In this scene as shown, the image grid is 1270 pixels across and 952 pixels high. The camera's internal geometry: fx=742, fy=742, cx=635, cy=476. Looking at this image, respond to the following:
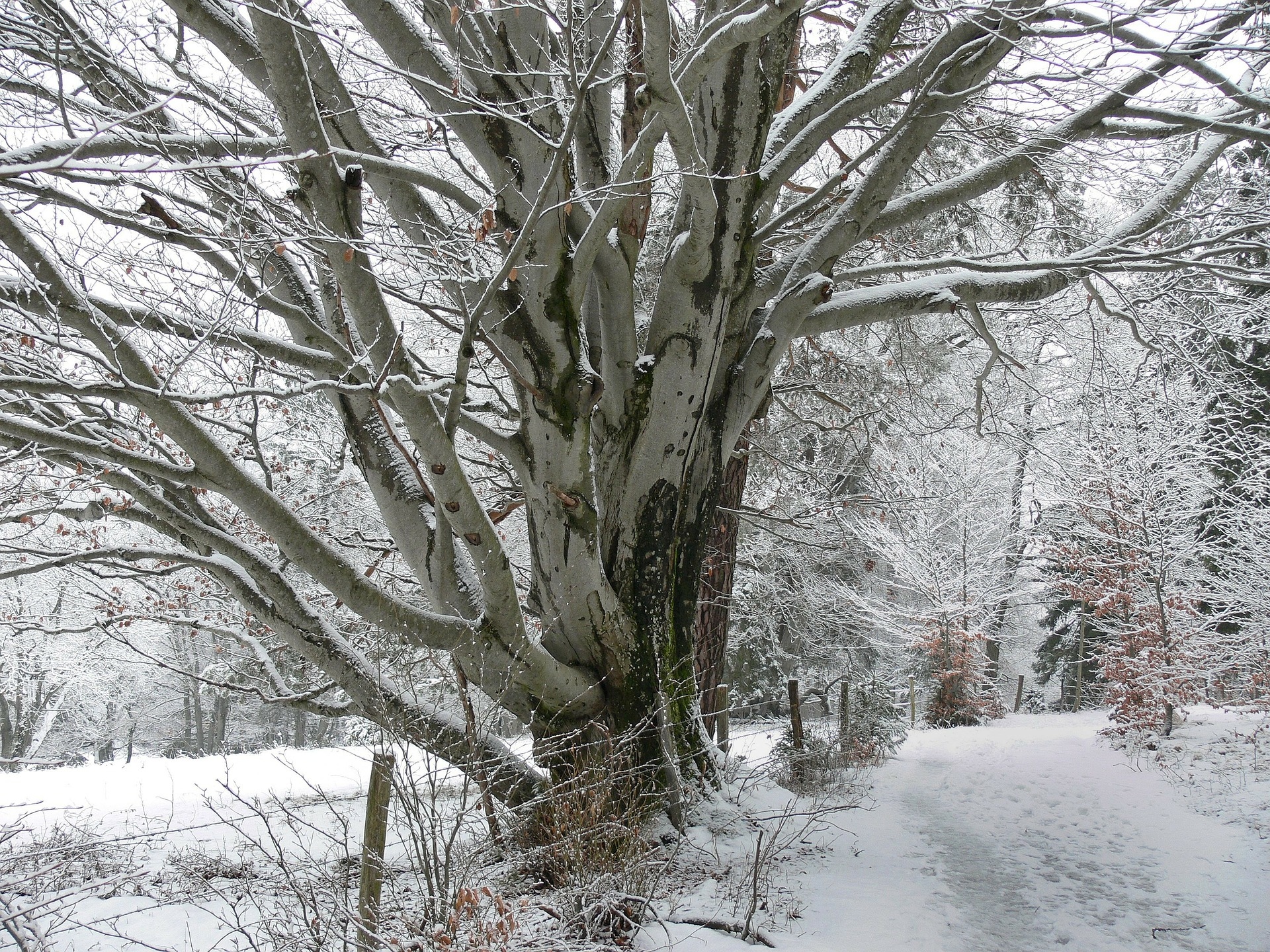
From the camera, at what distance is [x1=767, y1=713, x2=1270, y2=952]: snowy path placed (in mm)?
3865

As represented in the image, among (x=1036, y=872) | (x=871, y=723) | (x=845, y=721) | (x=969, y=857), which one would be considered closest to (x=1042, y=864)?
Result: (x=1036, y=872)

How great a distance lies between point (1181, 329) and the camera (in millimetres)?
7301

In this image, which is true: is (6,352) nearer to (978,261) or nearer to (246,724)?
(978,261)

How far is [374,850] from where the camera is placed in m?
2.88

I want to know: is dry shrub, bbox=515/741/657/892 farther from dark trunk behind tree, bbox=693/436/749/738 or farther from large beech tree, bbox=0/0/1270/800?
dark trunk behind tree, bbox=693/436/749/738

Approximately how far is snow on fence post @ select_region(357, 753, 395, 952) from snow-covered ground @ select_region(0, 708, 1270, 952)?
0.23 meters

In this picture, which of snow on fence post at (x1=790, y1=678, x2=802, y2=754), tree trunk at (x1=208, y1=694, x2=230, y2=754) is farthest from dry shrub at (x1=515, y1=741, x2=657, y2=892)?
tree trunk at (x1=208, y1=694, x2=230, y2=754)

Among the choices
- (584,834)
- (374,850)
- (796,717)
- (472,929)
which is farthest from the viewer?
(796,717)

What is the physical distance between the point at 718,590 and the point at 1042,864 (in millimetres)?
3269

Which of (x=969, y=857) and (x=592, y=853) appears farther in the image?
(x=969, y=857)

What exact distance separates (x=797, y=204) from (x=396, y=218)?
258cm

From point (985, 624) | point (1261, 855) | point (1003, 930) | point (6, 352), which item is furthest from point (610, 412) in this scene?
point (985, 624)

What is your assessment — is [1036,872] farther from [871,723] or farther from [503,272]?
[503,272]

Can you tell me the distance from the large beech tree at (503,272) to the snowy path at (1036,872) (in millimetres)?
1257
